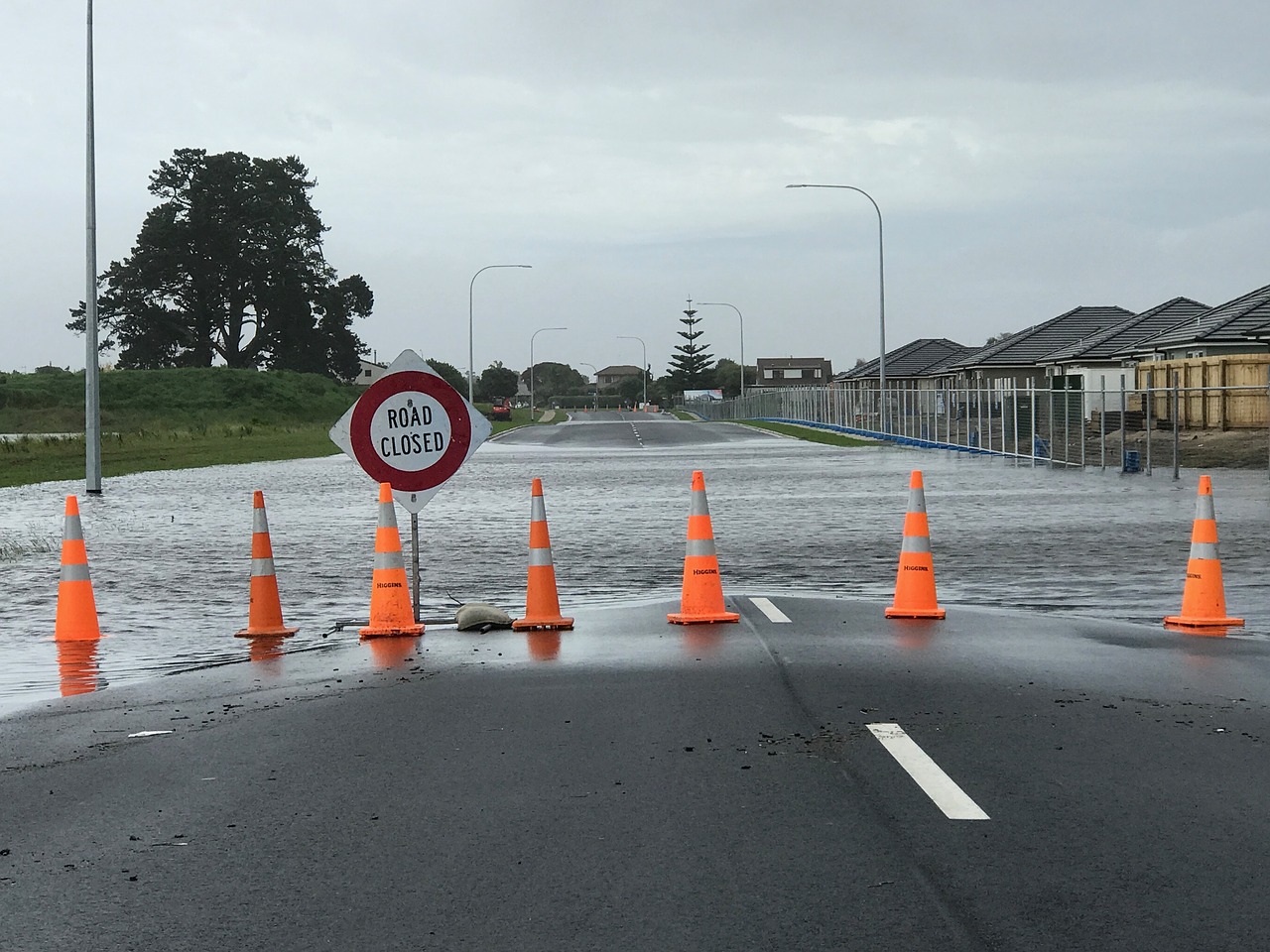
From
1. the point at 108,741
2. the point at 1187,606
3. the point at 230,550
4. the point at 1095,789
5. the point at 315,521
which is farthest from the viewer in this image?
the point at 315,521

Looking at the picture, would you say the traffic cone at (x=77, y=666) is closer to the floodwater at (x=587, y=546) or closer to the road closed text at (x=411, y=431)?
the floodwater at (x=587, y=546)

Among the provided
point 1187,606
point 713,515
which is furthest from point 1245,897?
point 713,515

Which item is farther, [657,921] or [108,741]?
→ [108,741]

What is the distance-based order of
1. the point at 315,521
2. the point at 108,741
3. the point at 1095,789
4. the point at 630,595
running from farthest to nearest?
the point at 315,521 < the point at 630,595 < the point at 108,741 < the point at 1095,789

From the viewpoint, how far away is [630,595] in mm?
13070

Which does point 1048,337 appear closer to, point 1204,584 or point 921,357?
point 921,357

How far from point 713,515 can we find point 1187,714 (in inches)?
573

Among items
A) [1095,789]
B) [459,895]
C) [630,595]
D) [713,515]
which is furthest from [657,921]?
[713,515]

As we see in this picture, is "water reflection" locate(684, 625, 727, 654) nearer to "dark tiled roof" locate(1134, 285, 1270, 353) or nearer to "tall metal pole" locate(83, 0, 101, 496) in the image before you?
"tall metal pole" locate(83, 0, 101, 496)

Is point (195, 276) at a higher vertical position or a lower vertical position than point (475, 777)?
higher

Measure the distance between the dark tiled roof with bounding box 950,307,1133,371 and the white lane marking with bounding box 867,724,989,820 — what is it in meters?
85.4

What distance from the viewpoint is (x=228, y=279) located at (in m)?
112

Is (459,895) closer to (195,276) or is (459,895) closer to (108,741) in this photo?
(108,741)

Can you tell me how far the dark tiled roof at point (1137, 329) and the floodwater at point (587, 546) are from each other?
142ft
